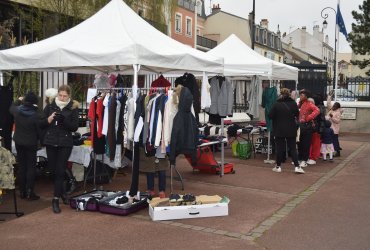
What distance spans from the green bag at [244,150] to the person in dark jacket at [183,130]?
5.68 meters

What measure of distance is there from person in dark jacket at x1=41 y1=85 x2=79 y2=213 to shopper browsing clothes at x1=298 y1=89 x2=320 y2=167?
20.7 ft

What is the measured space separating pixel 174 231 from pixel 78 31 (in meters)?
3.96

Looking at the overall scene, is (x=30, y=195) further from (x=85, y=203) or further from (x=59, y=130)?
(x=59, y=130)

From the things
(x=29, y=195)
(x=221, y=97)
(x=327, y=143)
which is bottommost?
(x=29, y=195)

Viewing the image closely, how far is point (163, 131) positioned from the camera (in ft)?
23.7

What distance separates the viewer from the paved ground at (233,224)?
18.8 feet

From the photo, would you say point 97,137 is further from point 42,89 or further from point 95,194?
point 42,89

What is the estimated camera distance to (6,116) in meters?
8.18

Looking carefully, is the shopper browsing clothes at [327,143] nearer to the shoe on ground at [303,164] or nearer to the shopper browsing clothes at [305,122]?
the shopper browsing clothes at [305,122]

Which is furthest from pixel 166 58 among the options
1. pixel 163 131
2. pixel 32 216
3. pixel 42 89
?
pixel 42 89

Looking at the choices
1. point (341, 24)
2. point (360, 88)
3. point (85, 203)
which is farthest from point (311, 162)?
point (341, 24)

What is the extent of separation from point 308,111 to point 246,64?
6.54 feet

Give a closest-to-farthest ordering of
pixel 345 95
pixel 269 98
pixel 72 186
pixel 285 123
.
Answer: pixel 72 186, pixel 285 123, pixel 269 98, pixel 345 95

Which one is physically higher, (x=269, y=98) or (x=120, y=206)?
(x=269, y=98)
